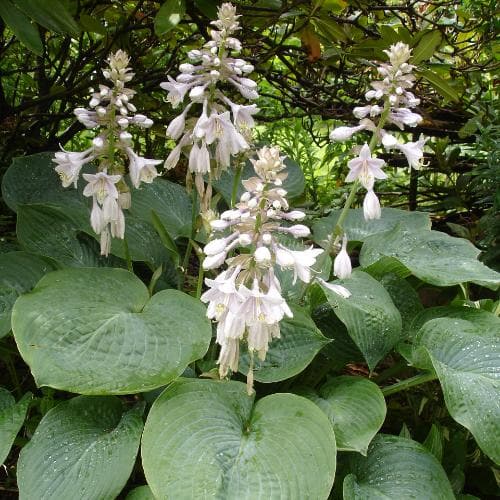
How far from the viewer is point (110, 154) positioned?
184 centimetres

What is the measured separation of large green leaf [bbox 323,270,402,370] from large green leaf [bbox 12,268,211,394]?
1.53 ft

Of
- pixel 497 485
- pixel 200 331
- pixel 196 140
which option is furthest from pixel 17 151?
pixel 497 485

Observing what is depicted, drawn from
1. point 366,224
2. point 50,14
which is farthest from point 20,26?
point 366,224

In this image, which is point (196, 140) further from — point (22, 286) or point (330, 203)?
point (330, 203)

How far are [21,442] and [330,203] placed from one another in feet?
8.05

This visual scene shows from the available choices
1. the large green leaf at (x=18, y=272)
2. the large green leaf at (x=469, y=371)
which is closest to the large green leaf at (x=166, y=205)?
the large green leaf at (x=18, y=272)

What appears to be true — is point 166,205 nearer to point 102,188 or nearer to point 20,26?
point 102,188

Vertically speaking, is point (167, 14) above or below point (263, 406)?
above

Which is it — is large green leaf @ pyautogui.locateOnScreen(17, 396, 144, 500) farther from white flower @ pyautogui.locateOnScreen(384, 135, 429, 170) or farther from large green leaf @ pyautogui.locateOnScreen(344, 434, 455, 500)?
white flower @ pyautogui.locateOnScreen(384, 135, 429, 170)

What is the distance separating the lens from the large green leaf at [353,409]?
165 centimetres

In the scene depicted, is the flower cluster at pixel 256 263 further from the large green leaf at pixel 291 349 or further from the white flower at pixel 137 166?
the white flower at pixel 137 166

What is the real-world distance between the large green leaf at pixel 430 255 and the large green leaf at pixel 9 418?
1.39 metres

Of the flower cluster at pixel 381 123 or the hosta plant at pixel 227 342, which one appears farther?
the flower cluster at pixel 381 123

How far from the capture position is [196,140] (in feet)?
6.11
